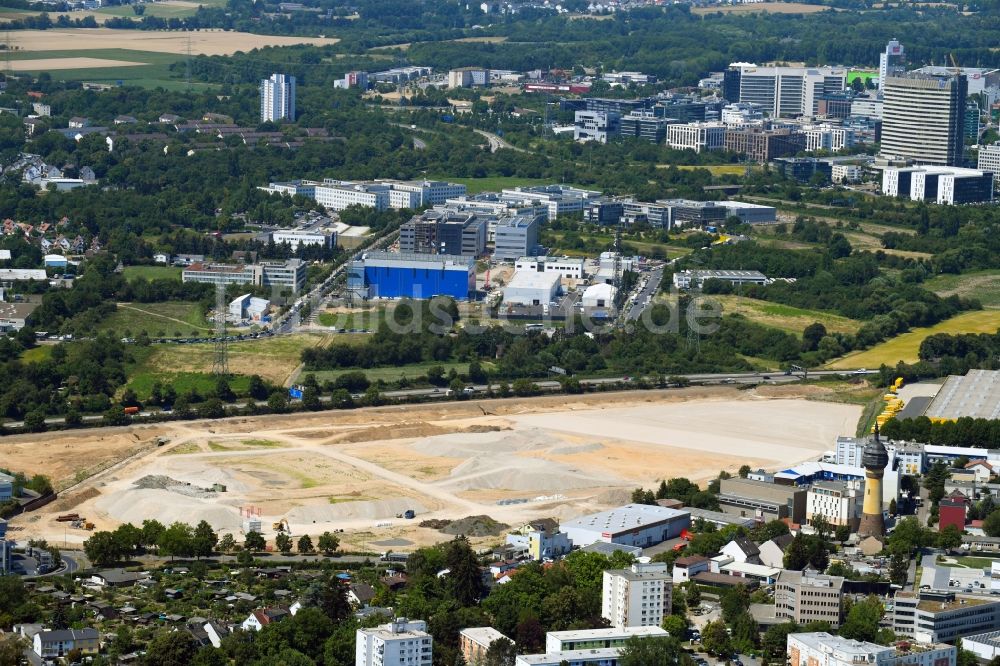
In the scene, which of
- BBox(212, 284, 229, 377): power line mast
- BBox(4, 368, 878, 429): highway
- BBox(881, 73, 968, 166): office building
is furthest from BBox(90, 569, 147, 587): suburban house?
BBox(881, 73, 968, 166): office building

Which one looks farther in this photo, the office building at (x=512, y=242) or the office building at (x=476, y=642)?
the office building at (x=512, y=242)

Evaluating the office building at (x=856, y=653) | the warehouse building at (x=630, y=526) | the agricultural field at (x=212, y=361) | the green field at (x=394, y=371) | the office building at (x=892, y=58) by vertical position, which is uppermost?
the office building at (x=892, y=58)

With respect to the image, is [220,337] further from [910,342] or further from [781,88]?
[781,88]

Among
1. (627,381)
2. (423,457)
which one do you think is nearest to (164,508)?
(423,457)

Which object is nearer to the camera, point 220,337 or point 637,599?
point 637,599

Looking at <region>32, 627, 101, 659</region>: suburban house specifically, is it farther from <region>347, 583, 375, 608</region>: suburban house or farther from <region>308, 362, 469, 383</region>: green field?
<region>308, 362, 469, 383</region>: green field

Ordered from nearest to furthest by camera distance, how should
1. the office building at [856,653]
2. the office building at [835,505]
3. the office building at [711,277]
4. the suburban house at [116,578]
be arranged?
the office building at [856,653] → the suburban house at [116,578] → the office building at [835,505] → the office building at [711,277]

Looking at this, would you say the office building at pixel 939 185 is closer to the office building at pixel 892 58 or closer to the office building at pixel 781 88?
the office building at pixel 781 88

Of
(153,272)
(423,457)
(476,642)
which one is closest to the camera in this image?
(476,642)

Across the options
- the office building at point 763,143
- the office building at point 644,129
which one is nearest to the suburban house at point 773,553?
the office building at point 763,143
